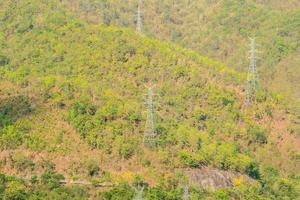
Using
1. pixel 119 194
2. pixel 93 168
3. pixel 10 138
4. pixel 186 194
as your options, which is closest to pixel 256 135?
pixel 93 168

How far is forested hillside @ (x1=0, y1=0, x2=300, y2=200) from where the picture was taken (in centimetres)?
7338

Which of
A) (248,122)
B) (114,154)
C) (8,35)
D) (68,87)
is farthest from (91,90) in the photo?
(8,35)

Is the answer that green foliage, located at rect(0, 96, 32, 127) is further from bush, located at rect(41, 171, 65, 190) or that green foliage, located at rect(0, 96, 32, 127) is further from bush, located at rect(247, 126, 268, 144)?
bush, located at rect(247, 126, 268, 144)

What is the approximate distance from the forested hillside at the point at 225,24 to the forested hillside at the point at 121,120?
1914cm

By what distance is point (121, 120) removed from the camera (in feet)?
262

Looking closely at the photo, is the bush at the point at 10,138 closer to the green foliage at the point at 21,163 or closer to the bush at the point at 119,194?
the green foliage at the point at 21,163

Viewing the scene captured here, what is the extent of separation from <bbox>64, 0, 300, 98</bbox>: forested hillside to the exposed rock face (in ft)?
131

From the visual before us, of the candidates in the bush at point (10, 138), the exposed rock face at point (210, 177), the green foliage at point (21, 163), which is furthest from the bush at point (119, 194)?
the bush at point (10, 138)

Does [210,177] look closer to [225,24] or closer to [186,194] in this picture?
[186,194]

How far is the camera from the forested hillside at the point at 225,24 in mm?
121750

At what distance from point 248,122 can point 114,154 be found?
2079 cm

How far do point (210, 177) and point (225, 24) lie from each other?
59.9m

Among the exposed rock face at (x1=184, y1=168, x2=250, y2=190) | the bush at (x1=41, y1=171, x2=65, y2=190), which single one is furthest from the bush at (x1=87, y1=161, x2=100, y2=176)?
the exposed rock face at (x1=184, y1=168, x2=250, y2=190)

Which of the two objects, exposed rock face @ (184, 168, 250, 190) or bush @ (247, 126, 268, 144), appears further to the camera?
bush @ (247, 126, 268, 144)
